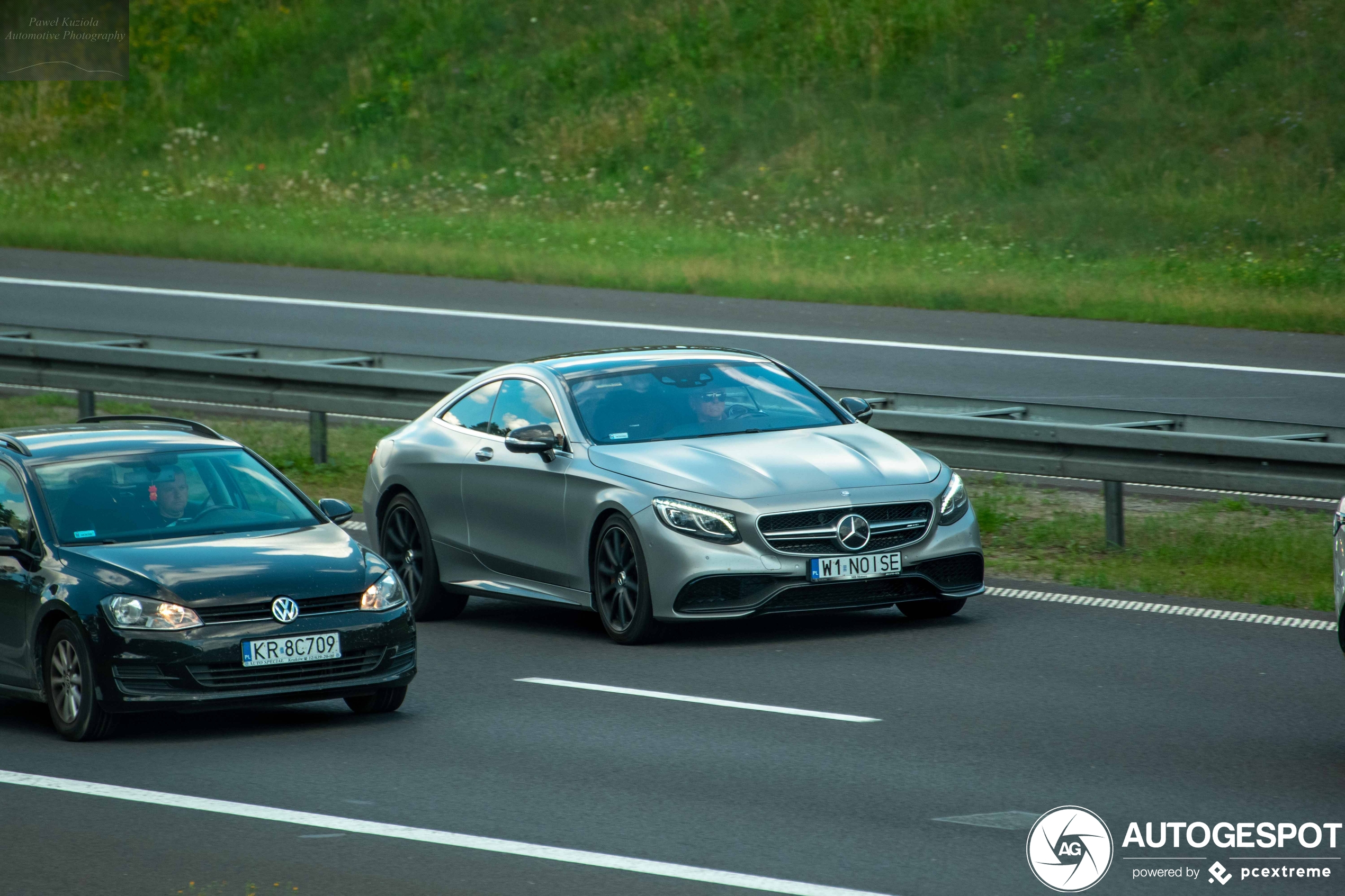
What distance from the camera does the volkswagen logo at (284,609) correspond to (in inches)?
351

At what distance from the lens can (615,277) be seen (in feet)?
90.3

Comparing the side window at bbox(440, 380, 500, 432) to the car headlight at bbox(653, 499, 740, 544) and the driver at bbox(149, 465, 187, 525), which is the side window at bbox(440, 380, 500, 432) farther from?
the driver at bbox(149, 465, 187, 525)

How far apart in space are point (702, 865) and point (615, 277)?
21.1 meters

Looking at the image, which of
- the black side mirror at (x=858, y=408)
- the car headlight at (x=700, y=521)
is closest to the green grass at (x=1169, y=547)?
the black side mirror at (x=858, y=408)

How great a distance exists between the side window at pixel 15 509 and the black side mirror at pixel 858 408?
4798 mm

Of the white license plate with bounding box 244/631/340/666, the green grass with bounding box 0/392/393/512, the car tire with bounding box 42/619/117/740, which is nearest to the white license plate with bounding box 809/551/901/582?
the white license plate with bounding box 244/631/340/666

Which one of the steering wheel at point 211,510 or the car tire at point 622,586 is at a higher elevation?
the steering wheel at point 211,510

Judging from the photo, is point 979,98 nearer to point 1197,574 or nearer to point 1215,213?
point 1215,213

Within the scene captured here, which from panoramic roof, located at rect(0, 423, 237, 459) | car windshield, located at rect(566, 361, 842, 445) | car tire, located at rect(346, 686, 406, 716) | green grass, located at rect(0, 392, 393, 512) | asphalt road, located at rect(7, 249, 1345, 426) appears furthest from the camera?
asphalt road, located at rect(7, 249, 1345, 426)

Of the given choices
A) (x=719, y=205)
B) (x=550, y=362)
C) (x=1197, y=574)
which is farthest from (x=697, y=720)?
(x=719, y=205)

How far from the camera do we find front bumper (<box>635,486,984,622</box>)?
34.9 ft

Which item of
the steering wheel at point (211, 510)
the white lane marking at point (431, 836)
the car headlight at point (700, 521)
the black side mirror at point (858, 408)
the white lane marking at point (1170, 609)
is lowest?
the white lane marking at point (1170, 609)

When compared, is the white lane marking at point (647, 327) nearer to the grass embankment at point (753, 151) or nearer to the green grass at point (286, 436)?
the grass embankment at point (753, 151)
